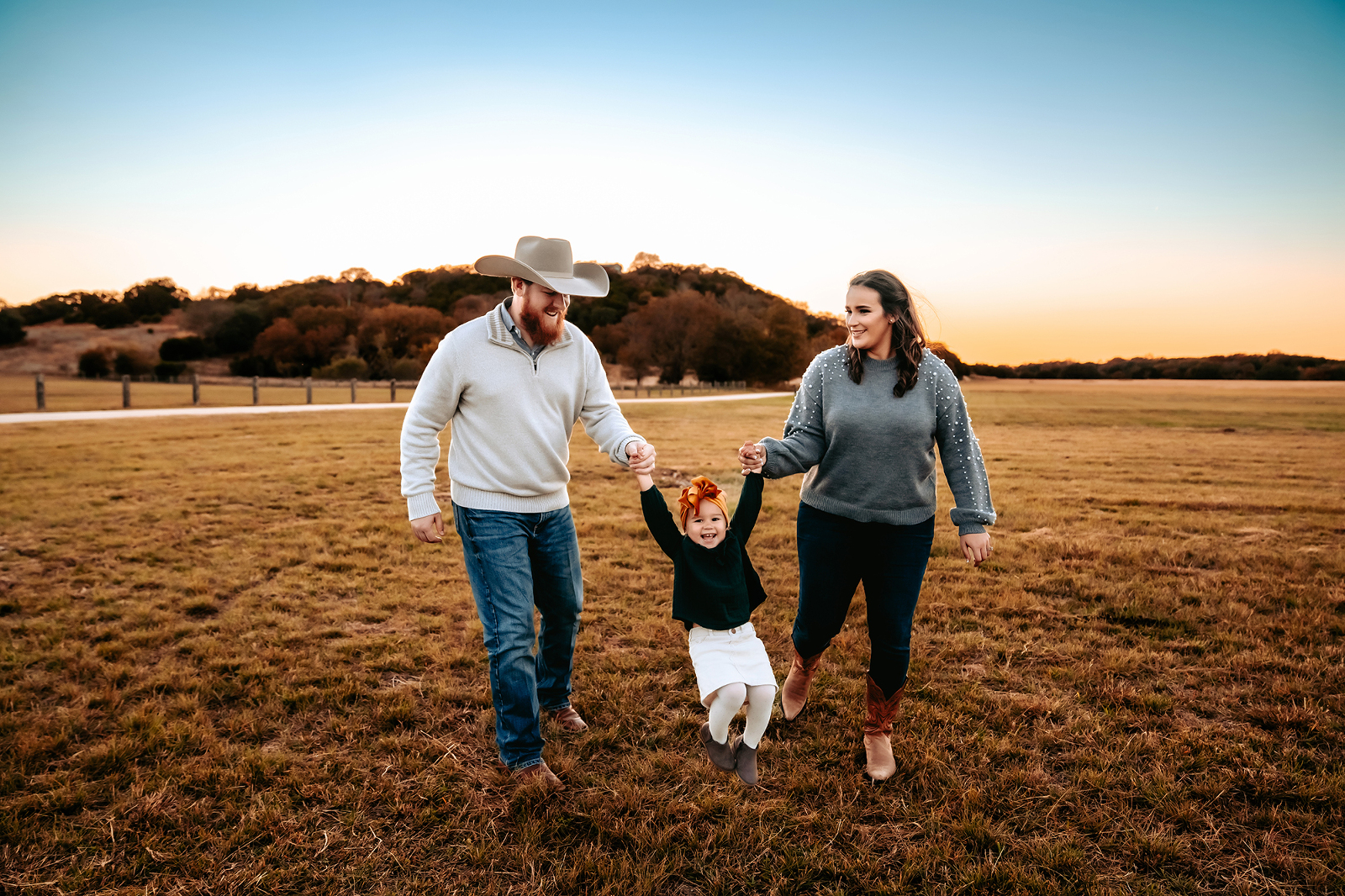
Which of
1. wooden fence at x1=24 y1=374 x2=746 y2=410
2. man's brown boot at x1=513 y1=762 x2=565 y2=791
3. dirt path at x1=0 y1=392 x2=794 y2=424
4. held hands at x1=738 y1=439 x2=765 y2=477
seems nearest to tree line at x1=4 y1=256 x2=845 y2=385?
wooden fence at x1=24 y1=374 x2=746 y2=410

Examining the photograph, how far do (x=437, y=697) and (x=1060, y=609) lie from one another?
496 cm

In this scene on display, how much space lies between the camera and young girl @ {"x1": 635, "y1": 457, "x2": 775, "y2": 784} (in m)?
2.96

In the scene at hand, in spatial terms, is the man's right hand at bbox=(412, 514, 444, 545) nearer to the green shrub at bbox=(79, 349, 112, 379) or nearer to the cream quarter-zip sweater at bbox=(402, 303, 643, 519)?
the cream quarter-zip sweater at bbox=(402, 303, 643, 519)

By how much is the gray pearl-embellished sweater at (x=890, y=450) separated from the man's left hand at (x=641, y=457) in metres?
0.55

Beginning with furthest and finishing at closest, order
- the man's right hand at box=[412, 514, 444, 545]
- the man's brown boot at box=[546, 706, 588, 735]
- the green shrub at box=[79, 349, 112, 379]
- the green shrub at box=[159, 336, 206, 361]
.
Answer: the green shrub at box=[159, 336, 206, 361]
the green shrub at box=[79, 349, 112, 379]
the man's brown boot at box=[546, 706, 588, 735]
the man's right hand at box=[412, 514, 444, 545]

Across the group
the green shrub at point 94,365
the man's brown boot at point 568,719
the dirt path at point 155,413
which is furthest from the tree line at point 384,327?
the man's brown boot at point 568,719

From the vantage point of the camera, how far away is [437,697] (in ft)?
13.1

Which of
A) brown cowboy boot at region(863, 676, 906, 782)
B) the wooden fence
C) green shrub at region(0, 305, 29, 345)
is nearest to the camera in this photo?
brown cowboy boot at region(863, 676, 906, 782)

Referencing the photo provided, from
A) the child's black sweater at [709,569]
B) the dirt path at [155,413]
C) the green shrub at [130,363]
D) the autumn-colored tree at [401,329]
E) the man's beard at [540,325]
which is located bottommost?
the dirt path at [155,413]

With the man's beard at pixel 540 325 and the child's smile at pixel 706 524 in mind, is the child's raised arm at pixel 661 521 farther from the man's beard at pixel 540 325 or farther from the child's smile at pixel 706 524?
the man's beard at pixel 540 325

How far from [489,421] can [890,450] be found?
1.87 meters

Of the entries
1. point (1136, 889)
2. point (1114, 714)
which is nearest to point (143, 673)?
point (1136, 889)

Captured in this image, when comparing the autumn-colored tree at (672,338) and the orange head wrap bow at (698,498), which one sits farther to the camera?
the autumn-colored tree at (672,338)

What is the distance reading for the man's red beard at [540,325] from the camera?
3.09m
